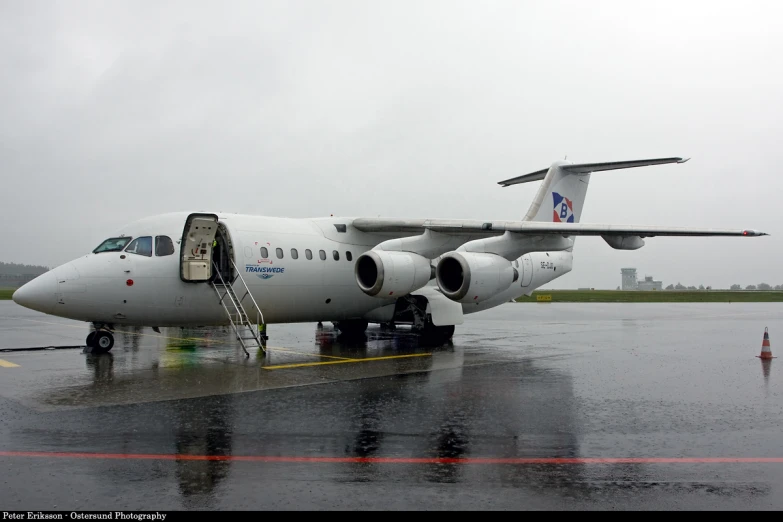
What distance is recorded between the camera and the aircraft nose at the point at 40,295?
11547 mm

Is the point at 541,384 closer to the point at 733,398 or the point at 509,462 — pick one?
the point at 733,398

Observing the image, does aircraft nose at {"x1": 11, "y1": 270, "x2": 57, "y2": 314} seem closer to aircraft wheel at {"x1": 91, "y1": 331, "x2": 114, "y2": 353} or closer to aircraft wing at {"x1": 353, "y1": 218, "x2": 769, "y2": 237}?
aircraft wheel at {"x1": 91, "y1": 331, "x2": 114, "y2": 353}

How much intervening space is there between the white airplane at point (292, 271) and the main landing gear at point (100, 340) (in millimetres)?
21

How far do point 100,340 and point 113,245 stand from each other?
2.16m

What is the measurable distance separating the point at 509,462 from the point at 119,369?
826 centimetres

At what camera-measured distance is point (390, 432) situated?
6418mm

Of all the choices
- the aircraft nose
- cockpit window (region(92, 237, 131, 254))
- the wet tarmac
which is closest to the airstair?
the wet tarmac

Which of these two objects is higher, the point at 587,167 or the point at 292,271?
the point at 587,167

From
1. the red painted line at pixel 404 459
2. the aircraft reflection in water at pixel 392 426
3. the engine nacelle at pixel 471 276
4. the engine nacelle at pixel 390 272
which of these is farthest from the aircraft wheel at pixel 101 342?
→ the red painted line at pixel 404 459

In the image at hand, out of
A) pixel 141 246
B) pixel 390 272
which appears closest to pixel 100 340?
pixel 141 246

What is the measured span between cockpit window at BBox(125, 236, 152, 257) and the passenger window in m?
0.14

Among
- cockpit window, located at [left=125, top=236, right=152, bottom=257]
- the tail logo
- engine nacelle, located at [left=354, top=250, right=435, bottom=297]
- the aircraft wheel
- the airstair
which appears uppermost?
the tail logo

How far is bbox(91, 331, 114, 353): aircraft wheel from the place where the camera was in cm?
1328

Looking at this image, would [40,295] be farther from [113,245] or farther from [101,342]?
[101,342]
